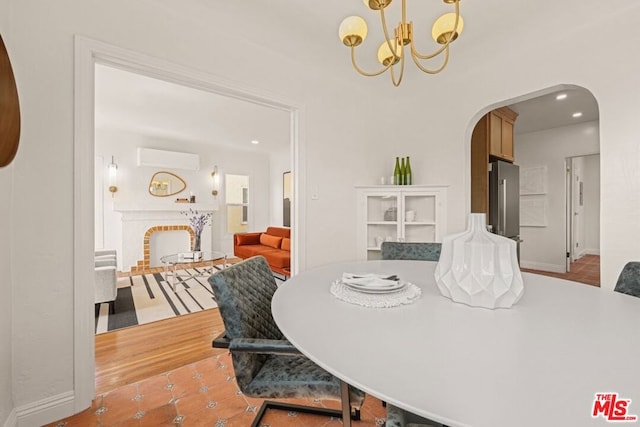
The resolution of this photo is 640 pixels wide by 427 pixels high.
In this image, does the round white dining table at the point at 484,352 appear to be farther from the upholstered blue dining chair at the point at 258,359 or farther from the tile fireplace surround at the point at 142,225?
the tile fireplace surround at the point at 142,225

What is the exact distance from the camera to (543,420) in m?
0.47

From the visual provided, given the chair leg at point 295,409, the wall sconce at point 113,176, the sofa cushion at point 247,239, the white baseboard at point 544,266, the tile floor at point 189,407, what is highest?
the wall sconce at point 113,176

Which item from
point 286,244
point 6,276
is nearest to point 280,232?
point 286,244

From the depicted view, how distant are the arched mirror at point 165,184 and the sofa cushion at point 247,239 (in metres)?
1.62

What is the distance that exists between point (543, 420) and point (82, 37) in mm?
2483

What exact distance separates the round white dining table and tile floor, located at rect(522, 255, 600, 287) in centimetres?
436

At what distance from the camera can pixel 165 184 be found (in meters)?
5.81

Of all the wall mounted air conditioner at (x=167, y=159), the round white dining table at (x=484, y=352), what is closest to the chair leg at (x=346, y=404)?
the round white dining table at (x=484, y=352)

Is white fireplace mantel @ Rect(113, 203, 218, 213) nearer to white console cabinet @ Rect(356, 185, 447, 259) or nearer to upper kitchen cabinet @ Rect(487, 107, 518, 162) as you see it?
white console cabinet @ Rect(356, 185, 447, 259)

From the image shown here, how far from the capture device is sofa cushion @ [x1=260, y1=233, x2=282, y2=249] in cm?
513

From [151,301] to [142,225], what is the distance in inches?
101

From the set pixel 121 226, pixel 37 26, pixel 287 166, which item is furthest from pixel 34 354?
pixel 287 166

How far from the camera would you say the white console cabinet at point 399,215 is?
2.98m

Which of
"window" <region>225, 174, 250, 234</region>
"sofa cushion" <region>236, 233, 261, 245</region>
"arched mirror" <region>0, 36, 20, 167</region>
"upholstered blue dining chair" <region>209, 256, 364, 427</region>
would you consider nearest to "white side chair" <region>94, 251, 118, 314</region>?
"arched mirror" <region>0, 36, 20, 167</region>
